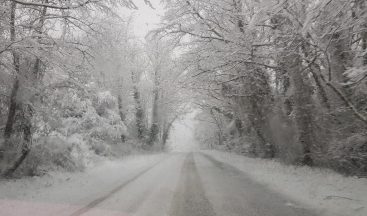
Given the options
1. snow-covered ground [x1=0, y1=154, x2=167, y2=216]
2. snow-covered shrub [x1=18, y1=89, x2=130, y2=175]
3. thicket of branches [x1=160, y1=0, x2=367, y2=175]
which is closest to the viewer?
snow-covered ground [x1=0, y1=154, x2=167, y2=216]

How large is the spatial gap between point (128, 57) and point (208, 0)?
24.1 metres

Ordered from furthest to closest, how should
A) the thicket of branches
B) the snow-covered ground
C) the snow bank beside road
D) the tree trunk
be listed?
1. the tree trunk
2. the thicket of branches
3. the snow-covered ground
4. the snow bank beside road

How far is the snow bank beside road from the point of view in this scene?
805cm

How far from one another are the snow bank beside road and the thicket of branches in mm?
773

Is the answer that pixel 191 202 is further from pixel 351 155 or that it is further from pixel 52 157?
pixel 52 157

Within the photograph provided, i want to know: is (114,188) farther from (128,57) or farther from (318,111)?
(128,57)

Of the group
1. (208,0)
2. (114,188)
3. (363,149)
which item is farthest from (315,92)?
(114,188)

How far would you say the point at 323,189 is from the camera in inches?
396

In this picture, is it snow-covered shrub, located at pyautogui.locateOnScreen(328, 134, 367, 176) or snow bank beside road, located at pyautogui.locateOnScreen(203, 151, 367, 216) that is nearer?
snow bank beside road, located at pyautogui.locateOnScreen(203, 151, 367, 216)

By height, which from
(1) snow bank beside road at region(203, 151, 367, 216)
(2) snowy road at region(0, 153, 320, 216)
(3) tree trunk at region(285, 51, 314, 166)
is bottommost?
(2) snowy road at region(0, 153, 320, 216)

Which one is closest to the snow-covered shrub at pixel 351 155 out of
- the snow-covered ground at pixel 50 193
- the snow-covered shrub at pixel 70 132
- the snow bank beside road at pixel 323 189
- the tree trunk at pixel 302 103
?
the snow bank beside road at pixel 323 189

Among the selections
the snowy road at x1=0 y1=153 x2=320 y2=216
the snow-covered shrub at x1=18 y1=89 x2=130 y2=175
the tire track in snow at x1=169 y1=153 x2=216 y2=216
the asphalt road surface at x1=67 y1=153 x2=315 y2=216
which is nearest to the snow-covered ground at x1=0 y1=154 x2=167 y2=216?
the snowy road at x1=0 y1=153 x2=320 y2=216

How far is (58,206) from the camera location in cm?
892

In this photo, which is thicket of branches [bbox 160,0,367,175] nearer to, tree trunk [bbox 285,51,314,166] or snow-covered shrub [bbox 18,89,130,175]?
tree trunk [bbox 285,51,314,166]
